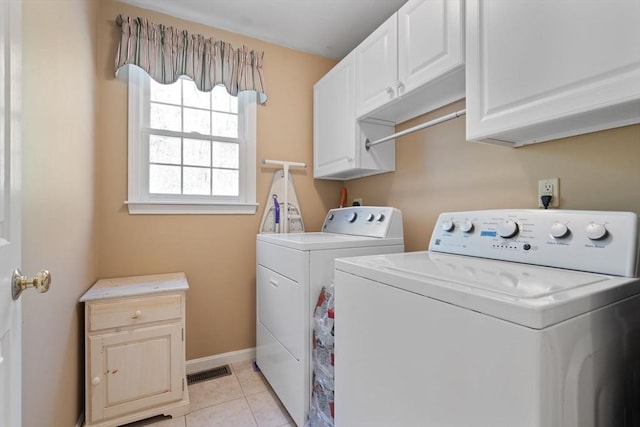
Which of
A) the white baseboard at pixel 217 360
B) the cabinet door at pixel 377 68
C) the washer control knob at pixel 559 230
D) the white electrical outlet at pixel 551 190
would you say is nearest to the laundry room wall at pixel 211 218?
the white baseboard at pixel 217 360

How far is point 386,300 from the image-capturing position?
91 cm

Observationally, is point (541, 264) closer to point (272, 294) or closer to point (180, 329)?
point (272, 294)

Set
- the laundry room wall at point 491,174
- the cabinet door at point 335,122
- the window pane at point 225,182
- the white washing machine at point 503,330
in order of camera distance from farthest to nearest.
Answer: the window pane at point 225,182 < the cabinet door at point 335,122 < the laundry room wall at point 491,174 < the white washing machine at point 503,330

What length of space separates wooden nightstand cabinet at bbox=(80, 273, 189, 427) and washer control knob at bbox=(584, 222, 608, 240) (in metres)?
1.88

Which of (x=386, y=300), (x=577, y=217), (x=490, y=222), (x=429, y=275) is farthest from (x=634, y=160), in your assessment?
(x=386, y=300)

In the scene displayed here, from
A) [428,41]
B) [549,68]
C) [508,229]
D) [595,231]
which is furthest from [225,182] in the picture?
[595,231]

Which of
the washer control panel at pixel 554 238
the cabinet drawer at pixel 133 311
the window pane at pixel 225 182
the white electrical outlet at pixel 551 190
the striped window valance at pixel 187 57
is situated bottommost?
the cabinet drawer at pixel 133 311

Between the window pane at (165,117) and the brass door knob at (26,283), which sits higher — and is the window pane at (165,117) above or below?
above

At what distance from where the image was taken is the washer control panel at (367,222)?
1826 millimetres

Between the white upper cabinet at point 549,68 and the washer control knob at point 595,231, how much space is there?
0.36 meters

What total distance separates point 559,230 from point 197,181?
2.16m

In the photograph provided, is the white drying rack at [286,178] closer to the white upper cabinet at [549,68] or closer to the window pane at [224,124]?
the window pane at [224,124]

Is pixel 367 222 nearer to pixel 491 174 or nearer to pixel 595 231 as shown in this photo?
pixel 491 174

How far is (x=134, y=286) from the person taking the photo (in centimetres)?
177
